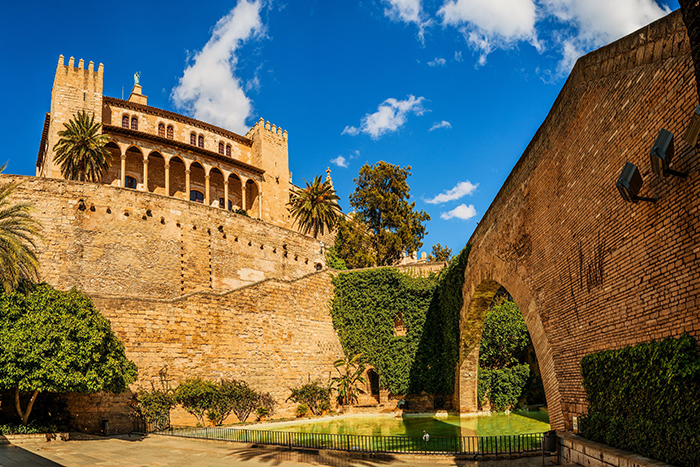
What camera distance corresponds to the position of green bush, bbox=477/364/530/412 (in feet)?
82.3

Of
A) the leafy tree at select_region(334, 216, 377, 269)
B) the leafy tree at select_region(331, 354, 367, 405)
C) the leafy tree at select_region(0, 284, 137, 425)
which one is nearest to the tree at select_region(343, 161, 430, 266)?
the leafy tree at select_region(334, 216, 377, 269)

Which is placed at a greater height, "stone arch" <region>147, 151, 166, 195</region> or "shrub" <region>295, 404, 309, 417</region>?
"stone arch" <region>147, 151, 166, 195</region>

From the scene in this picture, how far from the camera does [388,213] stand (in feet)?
137

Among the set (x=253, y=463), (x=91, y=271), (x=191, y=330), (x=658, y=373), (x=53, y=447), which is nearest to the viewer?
(x=658, y=373)

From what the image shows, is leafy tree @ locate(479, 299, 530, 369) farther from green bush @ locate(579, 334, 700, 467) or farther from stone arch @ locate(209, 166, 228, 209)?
stone arch @ locate(209, 166, 228, 209)

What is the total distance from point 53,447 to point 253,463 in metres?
5.94

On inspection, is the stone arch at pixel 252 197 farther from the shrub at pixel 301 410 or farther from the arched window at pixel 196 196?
the shrub at pixel 301 410

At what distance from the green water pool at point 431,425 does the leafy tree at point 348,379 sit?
6.70ft

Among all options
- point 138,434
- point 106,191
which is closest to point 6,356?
point 138,434

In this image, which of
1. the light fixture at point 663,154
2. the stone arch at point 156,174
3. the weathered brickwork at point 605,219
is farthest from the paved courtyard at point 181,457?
the stone arch at point 156,174

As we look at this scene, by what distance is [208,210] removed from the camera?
30.2 meters

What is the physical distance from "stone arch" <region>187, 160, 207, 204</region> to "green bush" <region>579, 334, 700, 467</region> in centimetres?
3559

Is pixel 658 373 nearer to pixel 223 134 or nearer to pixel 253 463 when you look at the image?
pixel 253 463

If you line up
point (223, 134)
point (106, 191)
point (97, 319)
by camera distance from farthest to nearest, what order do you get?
point (223, 134), point (106, 191), point (97, 319)
